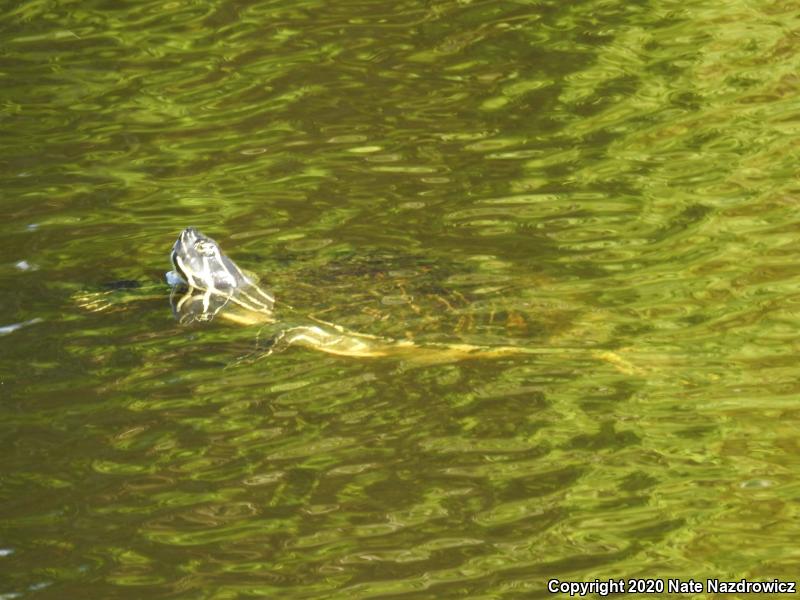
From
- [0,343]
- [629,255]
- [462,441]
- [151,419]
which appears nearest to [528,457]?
[462,441]

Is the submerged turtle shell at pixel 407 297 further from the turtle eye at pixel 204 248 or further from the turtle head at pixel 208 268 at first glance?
the turtle eye at pixel 204 248

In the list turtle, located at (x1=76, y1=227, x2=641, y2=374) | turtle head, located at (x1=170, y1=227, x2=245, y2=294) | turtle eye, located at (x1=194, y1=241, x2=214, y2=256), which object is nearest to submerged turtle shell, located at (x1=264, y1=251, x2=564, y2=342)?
turtle, located at (x1=76, y1=227, x2=641, y2=374)

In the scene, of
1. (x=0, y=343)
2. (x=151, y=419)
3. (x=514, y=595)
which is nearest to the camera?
(x=514, y=595)

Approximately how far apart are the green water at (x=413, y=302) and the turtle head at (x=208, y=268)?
0.45ft

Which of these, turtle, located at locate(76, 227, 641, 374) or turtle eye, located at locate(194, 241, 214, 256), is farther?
turtle eye, located at locate(194, 241, 214, 256)

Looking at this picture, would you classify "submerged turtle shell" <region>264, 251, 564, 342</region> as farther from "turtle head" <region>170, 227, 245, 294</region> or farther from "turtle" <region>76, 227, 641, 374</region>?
"turtle head" <region>170, 227, 245, 294</region>

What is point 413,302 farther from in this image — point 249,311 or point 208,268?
point 208,268

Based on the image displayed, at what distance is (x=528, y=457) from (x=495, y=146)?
9.69 ft

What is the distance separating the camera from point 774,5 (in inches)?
321

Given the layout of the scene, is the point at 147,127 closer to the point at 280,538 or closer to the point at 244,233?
the point at 244,233

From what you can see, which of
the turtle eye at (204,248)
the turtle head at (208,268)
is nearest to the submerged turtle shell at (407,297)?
the turtle head at (208,268)

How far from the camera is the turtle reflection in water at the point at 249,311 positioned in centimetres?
447

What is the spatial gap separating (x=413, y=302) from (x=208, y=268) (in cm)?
88

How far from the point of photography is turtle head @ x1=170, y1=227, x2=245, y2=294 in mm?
5027
